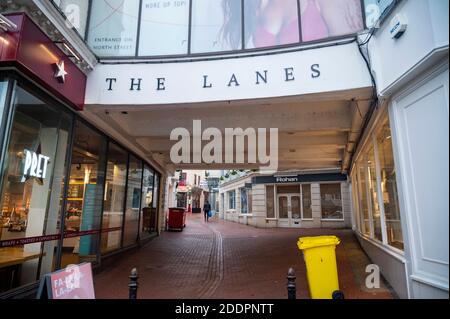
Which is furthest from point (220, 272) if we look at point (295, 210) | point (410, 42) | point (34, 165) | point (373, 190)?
point (295, 210)

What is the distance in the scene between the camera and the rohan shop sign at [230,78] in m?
5.65

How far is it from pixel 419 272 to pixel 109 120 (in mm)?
7013

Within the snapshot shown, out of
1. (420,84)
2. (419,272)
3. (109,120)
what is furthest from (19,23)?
(419,272)

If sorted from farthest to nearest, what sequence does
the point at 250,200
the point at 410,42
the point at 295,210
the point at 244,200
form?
the point at 244,200
the point at 250,200
the point at 295,210
the point at 410,42

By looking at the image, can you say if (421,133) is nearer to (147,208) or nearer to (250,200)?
(147,208)

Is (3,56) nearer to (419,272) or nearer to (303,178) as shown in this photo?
(419,272)

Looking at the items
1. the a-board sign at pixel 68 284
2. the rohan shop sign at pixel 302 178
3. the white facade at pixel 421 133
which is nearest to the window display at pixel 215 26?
the white facade at pixel 421 133

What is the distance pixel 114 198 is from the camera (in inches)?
363

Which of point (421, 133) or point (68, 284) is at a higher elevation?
point (421, 133)

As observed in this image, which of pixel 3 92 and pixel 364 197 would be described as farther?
pixel 364 197

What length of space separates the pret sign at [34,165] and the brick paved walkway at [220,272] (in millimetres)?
2509

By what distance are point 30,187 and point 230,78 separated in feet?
14.0
